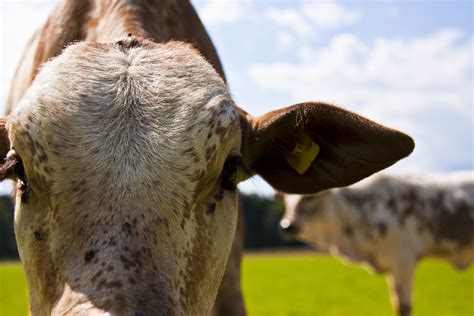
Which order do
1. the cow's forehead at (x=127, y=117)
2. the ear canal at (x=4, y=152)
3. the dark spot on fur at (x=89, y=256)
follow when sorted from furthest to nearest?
the ear canal at (x=4, y=152) → the cow's forehead at (x=127, y=117) → the dark spot on fur at (x=89, y=256)

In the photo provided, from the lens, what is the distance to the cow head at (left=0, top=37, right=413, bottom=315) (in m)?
2.57

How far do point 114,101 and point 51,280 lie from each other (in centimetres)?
77

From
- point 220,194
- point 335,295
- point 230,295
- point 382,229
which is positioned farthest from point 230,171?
point 335,295

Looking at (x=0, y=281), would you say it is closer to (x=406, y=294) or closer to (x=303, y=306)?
(x=303, y=306)

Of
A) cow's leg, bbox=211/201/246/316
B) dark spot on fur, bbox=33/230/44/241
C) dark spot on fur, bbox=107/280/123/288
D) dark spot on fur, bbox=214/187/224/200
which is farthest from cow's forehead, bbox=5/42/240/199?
cow's leg, bbox=211/201/246/316

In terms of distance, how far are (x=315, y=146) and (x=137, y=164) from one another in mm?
1343

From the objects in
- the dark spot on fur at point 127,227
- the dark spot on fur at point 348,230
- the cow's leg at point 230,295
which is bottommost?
the dark spot on fur at point 348,230

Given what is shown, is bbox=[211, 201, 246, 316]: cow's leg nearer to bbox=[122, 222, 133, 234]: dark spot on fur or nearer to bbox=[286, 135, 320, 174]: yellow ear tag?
bbox=[286, 135, 320, 174]: yellow ear tag

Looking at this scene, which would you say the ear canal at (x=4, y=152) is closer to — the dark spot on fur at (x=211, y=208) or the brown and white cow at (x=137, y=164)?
the brown and white cow at (x=137, y=164)

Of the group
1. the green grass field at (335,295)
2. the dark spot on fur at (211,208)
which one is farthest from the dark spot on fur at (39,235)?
the green grass field at (335,295)

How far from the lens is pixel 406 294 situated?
13.2 metres

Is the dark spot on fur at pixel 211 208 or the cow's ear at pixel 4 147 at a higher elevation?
the cow's ear at pixel 4 147

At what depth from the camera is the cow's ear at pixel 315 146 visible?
3.54 m

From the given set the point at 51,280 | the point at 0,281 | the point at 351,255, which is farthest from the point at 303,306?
the point at 0,281
